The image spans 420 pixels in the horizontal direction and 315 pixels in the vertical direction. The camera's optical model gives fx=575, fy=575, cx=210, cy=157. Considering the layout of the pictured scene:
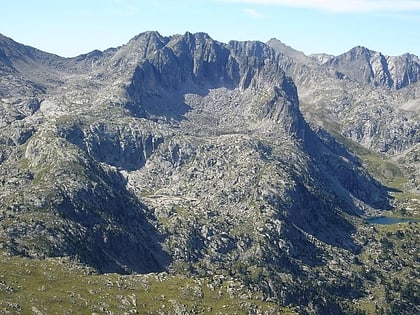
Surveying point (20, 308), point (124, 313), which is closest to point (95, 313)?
point (124, 313)

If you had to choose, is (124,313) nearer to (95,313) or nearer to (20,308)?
(95,313)

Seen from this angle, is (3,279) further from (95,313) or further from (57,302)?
(95,313)

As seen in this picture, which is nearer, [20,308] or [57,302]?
[20,308]

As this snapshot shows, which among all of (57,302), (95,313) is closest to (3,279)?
(57,302)

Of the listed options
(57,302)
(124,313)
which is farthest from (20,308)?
(124,313)

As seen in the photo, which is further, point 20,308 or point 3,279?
point 3,279

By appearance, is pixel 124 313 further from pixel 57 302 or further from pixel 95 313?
pixel 57 302

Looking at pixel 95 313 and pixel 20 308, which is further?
pixel 95 313
